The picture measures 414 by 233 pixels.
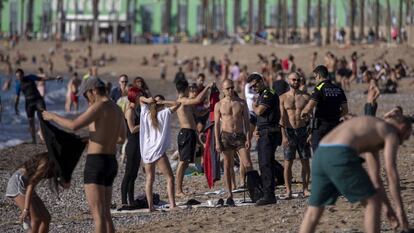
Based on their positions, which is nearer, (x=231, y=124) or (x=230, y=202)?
(x=230, y=202)

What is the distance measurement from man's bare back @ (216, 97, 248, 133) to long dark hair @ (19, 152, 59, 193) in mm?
3381

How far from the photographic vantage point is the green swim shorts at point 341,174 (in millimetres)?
7836

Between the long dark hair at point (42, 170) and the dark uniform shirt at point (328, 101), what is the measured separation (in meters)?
3.66

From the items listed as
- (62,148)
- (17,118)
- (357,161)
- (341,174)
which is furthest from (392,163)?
(17,118)

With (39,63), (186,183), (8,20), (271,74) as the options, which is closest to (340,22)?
(8,20)

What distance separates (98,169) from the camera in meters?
9.21

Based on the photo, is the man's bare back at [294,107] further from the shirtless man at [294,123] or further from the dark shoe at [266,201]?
the dark shoe at [266,201]

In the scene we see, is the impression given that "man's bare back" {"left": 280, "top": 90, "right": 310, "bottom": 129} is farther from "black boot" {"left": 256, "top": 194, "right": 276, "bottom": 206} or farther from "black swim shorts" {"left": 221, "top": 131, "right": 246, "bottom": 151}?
"black boot" {"left": 256, "top": 194, "right": 276, "bottom": 206}

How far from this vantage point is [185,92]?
13.2 m

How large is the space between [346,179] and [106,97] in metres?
2.37

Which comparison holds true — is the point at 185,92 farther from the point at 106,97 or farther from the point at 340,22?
the point at 340,22

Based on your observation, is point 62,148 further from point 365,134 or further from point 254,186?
point 254,186

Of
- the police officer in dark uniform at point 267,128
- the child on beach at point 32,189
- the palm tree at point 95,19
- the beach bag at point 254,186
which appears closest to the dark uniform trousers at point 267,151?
the police officer in dark uniform at point 267,128

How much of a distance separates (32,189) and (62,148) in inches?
20.0
